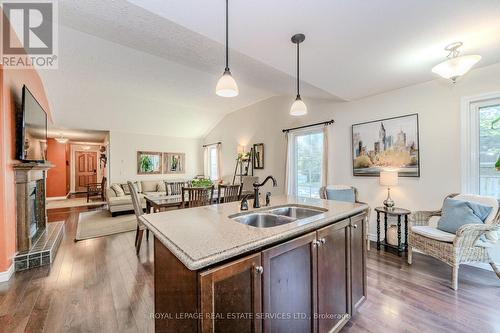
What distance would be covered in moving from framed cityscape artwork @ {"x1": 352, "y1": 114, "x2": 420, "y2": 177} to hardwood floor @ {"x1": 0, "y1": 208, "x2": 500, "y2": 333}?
1350 mm

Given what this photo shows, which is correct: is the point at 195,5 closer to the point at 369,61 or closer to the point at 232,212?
the point at 232,212

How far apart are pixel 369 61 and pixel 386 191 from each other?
2.09m

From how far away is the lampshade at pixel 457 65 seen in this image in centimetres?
196

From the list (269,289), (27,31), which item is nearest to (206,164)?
(27,31)

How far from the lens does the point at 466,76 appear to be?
2.77m

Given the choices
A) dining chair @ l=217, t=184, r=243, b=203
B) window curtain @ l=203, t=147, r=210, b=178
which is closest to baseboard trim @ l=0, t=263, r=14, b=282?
dining chair @ l=217, t=184, r=243, b=203

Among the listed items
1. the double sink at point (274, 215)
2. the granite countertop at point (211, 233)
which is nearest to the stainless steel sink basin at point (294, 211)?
the double sink at point (274, 215)

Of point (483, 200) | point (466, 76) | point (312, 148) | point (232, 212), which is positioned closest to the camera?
point (232, 212)

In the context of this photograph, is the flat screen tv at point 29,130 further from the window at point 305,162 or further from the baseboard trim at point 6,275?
the window at point 305,162

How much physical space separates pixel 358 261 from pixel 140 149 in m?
7.13

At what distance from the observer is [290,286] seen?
4.09ft

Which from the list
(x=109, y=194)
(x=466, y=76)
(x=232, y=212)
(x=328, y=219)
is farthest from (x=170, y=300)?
(x=109, y=194)

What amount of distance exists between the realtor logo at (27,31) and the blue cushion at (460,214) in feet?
15.3

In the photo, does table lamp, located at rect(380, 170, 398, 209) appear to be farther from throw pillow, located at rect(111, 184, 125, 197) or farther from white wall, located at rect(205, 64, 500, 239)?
throw pillow, located at rect(111, 184, 125, 197)
